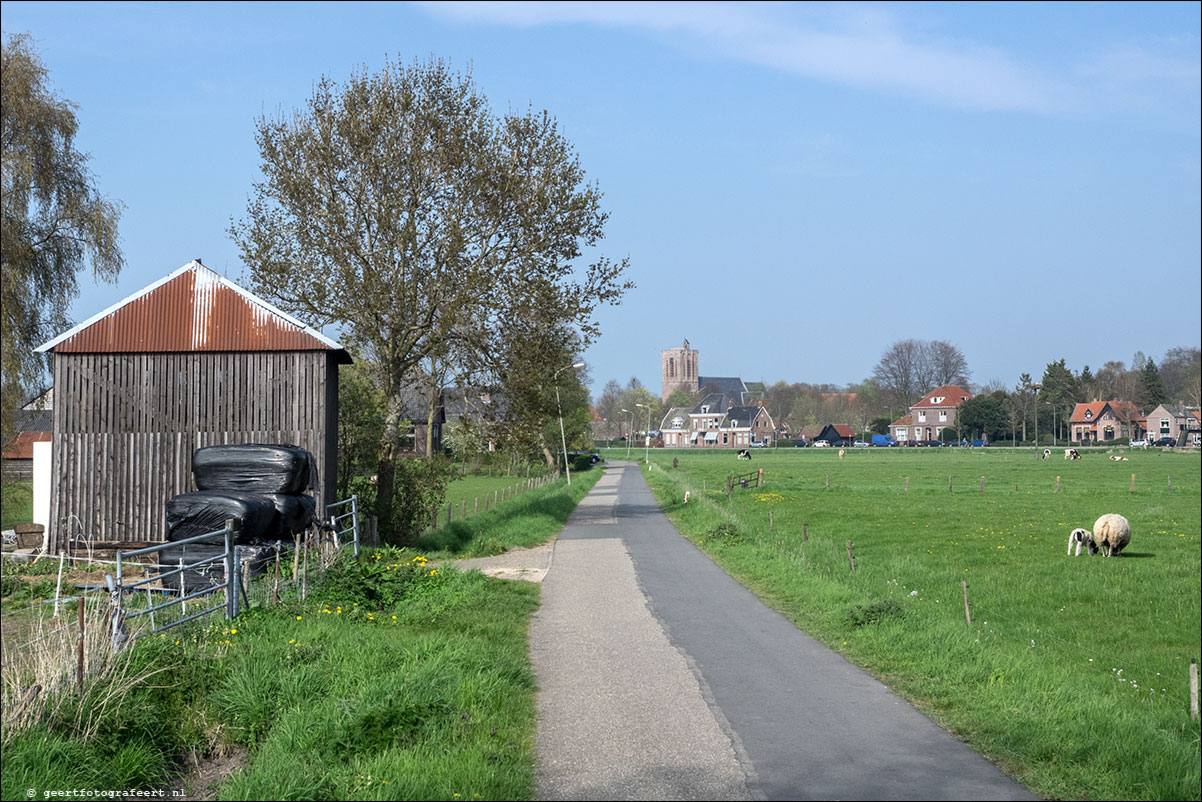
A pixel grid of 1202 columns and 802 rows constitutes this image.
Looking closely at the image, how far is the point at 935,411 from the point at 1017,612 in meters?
119

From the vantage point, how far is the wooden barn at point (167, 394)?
2167 cm

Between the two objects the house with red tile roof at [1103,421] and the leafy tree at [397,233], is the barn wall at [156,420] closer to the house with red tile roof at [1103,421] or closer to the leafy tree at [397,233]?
the leafy tree at [397,233]

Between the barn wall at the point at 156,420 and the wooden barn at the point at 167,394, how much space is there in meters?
0.02

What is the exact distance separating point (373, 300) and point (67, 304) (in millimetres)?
7950

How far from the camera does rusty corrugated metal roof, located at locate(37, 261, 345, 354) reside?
2192cm

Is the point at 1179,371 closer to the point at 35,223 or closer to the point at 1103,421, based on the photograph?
the point at 1103,421

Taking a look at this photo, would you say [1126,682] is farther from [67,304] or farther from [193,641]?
[67,304]

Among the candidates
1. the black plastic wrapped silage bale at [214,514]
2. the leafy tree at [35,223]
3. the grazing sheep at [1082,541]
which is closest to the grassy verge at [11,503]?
the leafy tree at [35,223]

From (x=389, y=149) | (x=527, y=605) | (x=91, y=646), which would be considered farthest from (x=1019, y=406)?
(x=91, y=646)

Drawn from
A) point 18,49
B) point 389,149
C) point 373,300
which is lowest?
point 373,300

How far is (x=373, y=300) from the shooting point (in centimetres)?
2655

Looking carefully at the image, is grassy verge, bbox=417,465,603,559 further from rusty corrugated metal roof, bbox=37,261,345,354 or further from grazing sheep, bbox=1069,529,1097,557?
grazing sheep, bbox=1069,529,1097,557

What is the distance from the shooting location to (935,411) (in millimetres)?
129875

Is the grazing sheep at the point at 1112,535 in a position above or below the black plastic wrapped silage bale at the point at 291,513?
below
